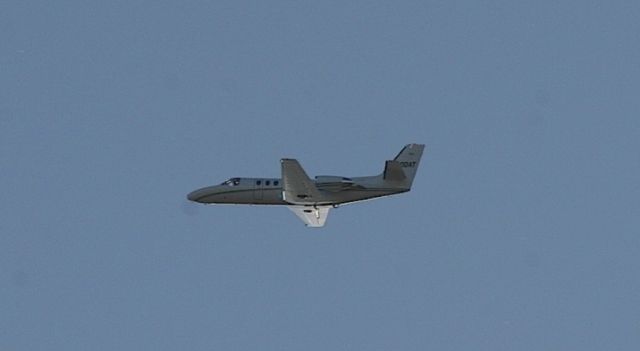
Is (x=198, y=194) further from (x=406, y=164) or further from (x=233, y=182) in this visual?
(x=406, y=164)

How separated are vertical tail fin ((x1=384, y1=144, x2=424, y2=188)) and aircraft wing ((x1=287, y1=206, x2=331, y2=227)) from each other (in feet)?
28.7

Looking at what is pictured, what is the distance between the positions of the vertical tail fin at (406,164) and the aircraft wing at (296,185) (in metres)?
6.75

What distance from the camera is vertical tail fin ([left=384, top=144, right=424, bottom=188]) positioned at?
166m

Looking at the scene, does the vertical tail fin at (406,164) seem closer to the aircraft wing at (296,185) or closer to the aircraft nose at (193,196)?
the aircraft wing at (296,185)

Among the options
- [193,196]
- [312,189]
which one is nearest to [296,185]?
[312,189]

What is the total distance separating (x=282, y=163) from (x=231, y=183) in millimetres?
12658

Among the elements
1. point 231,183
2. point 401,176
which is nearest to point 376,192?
point 401,176

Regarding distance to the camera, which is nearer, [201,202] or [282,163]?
[282,163]

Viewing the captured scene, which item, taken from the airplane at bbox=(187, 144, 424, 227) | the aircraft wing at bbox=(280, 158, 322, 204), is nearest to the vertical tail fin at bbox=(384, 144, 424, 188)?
the airplane at bbox=(187, 144, 424, 227)

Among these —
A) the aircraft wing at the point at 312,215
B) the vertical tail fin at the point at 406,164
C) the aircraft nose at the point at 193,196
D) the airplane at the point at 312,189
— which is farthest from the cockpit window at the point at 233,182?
the vertical tail fin at the point at 406,164

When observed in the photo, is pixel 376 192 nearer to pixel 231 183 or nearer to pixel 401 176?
pixel 401 176

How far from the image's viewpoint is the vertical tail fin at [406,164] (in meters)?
166

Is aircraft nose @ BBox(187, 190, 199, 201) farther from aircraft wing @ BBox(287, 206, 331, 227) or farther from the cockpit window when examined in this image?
aircraft wing @ BBox(287, 206, 331, 227)

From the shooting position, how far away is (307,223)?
17550 cm
